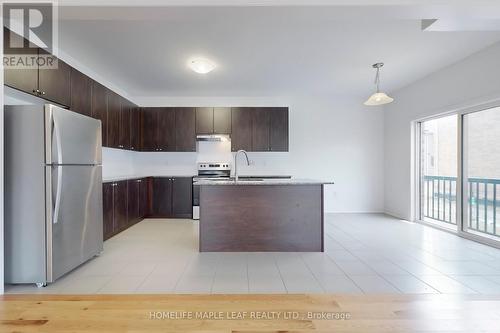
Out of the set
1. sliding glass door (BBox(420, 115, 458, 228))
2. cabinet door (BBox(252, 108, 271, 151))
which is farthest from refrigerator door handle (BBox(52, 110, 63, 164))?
sliding glass door (BBox(420, 115, 458, 228))

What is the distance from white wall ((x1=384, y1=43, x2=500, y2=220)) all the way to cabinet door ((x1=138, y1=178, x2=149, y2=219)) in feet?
17.2

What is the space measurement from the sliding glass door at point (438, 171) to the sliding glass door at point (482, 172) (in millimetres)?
351

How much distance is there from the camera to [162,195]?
220 inches

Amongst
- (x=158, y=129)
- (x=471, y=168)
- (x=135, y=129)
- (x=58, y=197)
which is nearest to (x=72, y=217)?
(x=58, y=197)

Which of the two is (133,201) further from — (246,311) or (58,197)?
(246,311)

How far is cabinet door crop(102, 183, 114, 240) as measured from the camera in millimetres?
3855

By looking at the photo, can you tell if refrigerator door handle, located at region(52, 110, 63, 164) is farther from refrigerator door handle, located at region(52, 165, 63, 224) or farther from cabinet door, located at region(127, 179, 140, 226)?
cabinet door, located at region(127, 179, 140, 226)

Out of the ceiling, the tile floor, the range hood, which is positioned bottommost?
the tile floor

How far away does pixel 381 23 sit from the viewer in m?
2.91

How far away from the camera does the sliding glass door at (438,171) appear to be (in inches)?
183

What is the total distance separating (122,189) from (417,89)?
18.3ft

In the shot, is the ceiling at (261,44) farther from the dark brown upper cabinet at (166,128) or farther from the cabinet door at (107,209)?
the cabinet door at (107,209)

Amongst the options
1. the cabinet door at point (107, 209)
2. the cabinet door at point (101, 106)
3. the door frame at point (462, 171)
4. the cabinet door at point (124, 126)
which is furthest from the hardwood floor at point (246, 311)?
the cabinet door at point (124, 126)

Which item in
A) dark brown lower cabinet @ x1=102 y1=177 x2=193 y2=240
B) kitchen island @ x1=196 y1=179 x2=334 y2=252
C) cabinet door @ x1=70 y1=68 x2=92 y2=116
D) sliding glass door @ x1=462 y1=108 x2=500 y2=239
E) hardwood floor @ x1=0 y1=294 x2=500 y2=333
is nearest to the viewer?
hardwood floor @ x1=0 y1=294 x2=500 y2=333
